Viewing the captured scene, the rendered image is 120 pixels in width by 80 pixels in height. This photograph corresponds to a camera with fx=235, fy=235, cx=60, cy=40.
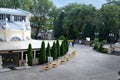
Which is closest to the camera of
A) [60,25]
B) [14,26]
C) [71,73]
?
[71,73]

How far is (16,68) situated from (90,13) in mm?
42989

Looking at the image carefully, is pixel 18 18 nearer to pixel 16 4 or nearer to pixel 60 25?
pixel 16 4

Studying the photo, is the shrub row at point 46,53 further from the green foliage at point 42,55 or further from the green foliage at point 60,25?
the green foliage at point 60,25

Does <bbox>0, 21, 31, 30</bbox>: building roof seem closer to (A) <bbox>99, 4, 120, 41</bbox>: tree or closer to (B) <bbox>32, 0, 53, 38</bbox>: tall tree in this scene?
(A) <bbox>99, 4, 120, 41</bbox>: tree

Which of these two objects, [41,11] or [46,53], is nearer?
[46,53]

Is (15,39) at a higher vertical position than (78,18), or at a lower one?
lower

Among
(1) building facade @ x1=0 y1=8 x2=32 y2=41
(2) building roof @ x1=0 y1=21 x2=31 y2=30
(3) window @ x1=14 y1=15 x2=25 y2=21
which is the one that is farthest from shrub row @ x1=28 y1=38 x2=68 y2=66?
(3) window @ x1=14 y1=15 x2=25 y2=21

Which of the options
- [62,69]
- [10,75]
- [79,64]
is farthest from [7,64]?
[79,64]

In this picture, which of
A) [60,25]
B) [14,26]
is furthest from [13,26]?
[60,25]

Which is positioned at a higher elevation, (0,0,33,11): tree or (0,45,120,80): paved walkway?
(0,0,33,11): tree

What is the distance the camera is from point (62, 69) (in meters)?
27.4

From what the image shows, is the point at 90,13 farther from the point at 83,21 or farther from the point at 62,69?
the point at 62,69

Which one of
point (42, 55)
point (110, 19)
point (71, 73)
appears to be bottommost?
point (71, 73)

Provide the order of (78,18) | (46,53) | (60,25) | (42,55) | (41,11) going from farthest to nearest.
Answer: (60,25) < (41,11) < (78,18) < (46,53) < (42,55)
